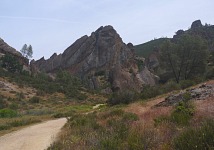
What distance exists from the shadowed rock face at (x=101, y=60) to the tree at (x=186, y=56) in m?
26.0

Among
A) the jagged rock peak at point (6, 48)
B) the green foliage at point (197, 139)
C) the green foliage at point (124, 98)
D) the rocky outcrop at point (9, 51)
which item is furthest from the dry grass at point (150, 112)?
the jagged rock peak at point (6, 48)

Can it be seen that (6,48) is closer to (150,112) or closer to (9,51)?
(9,51)

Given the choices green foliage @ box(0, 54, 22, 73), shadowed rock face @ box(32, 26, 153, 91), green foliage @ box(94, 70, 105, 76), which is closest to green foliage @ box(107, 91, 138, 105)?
shadowed rock face @ box(32, 26, 153, 91)

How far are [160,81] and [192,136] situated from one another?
82013 millimetres

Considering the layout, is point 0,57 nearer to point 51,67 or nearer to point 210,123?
point 51,67

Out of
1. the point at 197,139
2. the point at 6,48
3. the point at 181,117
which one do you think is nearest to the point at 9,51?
the point at 6,48

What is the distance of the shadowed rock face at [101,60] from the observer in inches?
3349

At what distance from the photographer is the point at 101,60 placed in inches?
4033

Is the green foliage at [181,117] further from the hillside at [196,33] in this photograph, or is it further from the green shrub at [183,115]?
the hillside at [196,33]

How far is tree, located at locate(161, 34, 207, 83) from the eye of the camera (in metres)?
53.1

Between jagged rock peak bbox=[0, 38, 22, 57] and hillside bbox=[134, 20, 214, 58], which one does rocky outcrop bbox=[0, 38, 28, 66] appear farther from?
hillside bbox=[134, 20, 214, 58]

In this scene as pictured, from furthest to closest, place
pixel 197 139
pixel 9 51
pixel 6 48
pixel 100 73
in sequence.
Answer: pixel 100 73 → pixel 6 48 → pixel 9 51 → pixel 197 139

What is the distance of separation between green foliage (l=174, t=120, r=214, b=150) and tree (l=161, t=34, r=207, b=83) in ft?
155

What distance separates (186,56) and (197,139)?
49.2 metres
